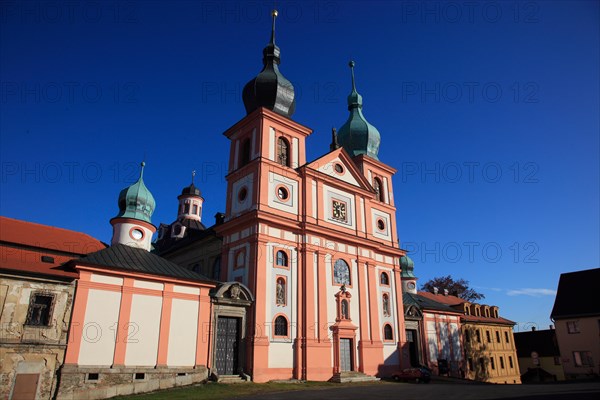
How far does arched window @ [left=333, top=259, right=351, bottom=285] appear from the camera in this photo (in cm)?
2886

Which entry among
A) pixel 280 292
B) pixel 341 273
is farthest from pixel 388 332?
pixel 280 292

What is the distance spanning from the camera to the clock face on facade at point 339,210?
3066 centimetres

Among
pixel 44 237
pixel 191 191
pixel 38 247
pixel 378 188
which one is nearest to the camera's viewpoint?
pixel 38 247

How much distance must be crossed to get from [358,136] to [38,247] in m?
26.1

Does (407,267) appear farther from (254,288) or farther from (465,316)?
(254,288)

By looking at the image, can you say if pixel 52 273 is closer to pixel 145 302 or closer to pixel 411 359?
pixel 145 302

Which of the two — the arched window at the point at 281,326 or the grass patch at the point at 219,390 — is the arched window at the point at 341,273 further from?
the grass patch at the point at 219,390

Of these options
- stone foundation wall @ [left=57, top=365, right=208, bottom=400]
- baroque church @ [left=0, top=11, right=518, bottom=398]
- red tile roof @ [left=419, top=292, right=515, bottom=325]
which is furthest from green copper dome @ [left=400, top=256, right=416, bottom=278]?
stone foundation wall @ [left=57, top=365, right=208, bottom=400]

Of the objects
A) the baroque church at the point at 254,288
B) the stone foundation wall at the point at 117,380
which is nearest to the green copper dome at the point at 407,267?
the baroque church at the point at 254,288

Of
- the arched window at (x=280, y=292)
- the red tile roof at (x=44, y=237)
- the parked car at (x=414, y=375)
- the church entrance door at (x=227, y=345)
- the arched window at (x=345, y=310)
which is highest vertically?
the red tile roof at (x=44, y=237)

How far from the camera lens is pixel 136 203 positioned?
96.4 feet

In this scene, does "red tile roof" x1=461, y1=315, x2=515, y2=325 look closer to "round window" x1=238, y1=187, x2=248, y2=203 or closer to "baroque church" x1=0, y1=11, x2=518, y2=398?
"baroque church" x1=0, y1=11, x2=518, y2=398

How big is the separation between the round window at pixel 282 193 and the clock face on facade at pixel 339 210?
4.21 m

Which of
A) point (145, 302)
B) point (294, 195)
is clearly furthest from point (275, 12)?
point (145, 302)
